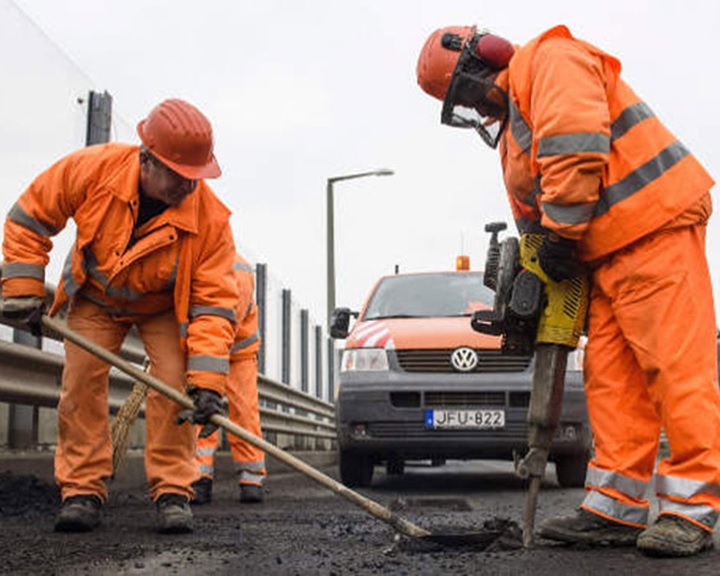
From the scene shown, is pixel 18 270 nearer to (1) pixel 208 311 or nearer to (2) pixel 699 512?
(1) pixel 208 311

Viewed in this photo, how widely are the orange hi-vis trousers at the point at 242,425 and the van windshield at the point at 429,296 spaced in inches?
54.5

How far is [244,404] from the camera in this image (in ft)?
20.5

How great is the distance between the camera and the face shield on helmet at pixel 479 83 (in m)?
3.89

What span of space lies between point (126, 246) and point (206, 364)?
57 centimetres

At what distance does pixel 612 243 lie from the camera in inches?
139

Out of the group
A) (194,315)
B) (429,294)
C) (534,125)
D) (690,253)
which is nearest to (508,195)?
(534,125)

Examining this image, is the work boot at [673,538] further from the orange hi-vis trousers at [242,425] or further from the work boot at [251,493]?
the orange hi-vis trousers at [242,425]

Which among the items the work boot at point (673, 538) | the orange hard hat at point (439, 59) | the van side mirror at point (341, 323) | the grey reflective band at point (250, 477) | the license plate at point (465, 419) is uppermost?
the orange hard hat at point (439, 59)

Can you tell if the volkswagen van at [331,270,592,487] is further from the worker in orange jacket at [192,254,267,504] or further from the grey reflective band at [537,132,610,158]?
the grey reflective band at [537,132,610,158]

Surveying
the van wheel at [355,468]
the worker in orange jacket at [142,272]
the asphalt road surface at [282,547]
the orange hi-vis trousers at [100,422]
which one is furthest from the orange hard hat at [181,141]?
the van wheel at [355,468]

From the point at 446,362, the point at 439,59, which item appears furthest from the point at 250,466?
the point at 439,59

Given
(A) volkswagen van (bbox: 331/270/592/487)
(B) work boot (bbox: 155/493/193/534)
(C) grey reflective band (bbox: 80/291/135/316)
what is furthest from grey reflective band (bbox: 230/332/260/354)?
(B) work boot (bbox: 155/493/193/534)

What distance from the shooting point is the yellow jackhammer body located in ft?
12.2

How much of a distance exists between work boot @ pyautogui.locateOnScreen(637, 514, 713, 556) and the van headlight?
340 cm
